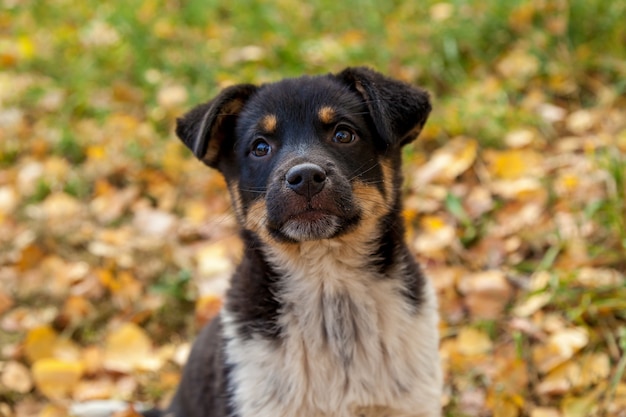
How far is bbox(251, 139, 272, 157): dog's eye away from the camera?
3918 millimetres

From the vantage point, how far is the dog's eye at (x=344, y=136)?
12.6 ft

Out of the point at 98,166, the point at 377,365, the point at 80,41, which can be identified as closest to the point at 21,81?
the point at 80,41

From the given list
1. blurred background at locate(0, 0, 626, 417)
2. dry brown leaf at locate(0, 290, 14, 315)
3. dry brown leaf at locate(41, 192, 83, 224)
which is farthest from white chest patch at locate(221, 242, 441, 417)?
dry brown leaf at locate(41, 192, 83, 224)

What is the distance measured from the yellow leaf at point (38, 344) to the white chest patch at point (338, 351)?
1998 millimetres

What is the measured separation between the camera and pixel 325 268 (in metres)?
3.95

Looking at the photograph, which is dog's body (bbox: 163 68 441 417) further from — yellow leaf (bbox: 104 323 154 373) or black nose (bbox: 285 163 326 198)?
yellow leaf (bbox: 104 323 154 373)

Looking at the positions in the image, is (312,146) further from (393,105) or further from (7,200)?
(7,200)

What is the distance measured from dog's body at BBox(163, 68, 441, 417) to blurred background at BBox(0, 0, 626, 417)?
3.48 ft

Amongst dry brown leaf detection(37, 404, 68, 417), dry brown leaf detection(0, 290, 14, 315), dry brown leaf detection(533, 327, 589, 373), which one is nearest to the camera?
dry brown leaf detection(533, 327, 589, 373)

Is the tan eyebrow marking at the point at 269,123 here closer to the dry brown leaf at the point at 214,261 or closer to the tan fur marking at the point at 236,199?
the tan fur marking at the point at 236,199

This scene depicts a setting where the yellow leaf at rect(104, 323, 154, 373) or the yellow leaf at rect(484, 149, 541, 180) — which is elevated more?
the yellow leaf at rect(484, 149, 541, 180)

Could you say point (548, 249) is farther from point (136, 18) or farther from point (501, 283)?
point (136, 18)

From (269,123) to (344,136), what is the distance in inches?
15.2

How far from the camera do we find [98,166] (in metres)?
7.26
